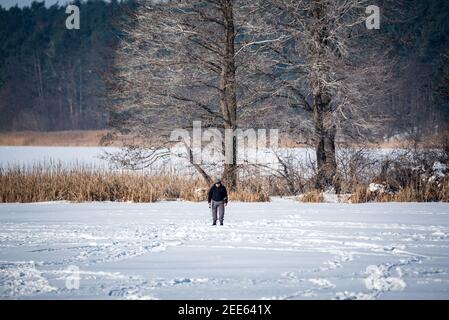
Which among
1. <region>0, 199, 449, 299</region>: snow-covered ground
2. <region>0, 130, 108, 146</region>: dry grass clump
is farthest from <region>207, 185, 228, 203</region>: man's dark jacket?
<region>0, 130, 108, 146</region>: dry grass clump

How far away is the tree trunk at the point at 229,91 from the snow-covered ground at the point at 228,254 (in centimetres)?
418

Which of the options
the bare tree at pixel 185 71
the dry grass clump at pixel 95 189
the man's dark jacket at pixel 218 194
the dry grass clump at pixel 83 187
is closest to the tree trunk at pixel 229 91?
the bare tree at pixel 185 71

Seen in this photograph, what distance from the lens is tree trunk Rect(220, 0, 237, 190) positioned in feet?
62.0

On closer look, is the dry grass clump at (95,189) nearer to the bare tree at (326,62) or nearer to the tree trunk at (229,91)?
the tree trunk at (229,91)

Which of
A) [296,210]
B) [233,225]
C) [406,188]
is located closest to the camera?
[233,225]

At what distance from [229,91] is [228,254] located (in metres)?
11.0

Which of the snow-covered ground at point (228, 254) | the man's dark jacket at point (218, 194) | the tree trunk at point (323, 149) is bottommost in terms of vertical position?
the snow-covered ground at point (228, 254)

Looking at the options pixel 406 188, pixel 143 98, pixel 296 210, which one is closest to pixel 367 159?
pixel 406 188

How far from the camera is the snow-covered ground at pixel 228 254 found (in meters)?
6.80

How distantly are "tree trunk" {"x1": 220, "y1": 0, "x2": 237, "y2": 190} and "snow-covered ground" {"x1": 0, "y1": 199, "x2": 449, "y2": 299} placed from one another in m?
4.18

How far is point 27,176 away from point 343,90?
1063 cm

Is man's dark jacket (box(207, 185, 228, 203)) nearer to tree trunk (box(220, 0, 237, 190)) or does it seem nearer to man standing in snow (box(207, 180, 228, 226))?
man standing in snow (box(207, 180, 228, 226))
